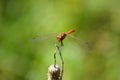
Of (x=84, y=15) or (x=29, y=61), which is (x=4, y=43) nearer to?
(x=29, y=61)

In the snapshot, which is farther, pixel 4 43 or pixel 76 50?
pixel 4 43

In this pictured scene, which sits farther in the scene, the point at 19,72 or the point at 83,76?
the point at 19,72

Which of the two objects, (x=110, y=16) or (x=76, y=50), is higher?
(x=110, y=16)

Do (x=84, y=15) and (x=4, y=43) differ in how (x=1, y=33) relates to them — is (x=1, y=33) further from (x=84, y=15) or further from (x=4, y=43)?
(x=84, y=15)

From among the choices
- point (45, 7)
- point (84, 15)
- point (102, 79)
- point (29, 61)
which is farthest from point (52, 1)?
point (102, 79)

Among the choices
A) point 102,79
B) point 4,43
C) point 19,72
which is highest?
point 4,43

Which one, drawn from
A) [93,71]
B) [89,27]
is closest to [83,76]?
[93,71]
